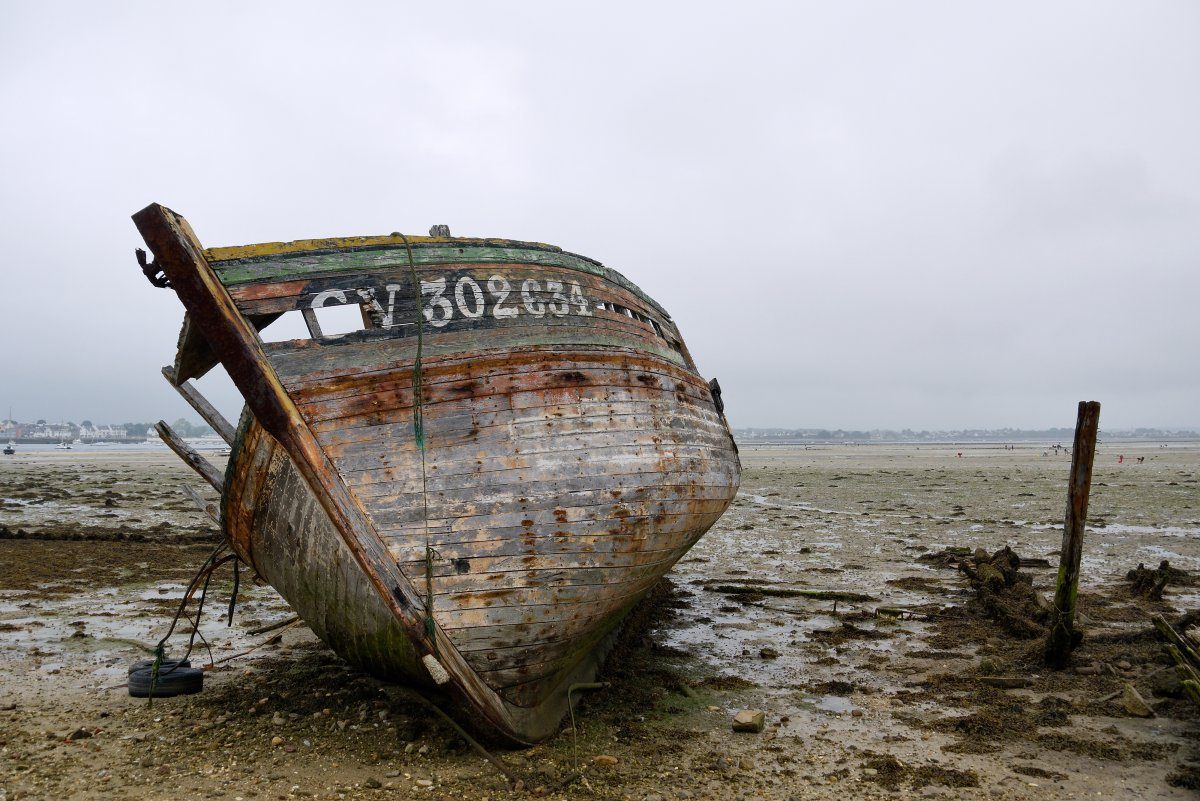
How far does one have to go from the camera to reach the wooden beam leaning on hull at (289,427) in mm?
4273

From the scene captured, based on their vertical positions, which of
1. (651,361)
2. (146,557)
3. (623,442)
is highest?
(651,361)

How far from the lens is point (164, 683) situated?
5.59 m

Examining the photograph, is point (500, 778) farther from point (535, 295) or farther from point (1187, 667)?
point (1187, 667)

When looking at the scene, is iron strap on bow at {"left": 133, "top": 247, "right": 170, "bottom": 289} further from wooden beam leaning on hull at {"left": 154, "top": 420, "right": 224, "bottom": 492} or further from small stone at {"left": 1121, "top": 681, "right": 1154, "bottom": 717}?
small stone at {"left": 1121, "top": 681, "right": 1154, "bottom": 717}

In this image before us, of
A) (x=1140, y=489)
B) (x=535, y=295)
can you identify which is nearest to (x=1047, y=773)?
(x=535, y=295)

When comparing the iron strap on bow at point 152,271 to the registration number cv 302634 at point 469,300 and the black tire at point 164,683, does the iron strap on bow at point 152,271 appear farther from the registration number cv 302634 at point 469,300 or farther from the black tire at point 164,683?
the black tire at point 164,683

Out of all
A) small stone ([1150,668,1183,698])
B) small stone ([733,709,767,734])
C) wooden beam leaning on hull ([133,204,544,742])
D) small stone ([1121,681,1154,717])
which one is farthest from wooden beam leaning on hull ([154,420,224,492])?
small stone ([1150,668,1183,698])

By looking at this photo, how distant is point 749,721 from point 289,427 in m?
3.62

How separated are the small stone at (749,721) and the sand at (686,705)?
0.06 m

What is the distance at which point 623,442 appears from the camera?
5.07 metres

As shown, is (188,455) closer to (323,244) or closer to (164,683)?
(164,683)

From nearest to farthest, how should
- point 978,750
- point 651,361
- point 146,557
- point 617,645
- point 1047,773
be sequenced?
point 1047,773 → point 978,750 → point 651,361 → point 617,645 → point 146,557

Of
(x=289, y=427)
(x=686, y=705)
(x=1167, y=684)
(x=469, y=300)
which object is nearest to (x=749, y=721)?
(x=686, y=705)

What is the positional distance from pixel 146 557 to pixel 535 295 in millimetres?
10388
